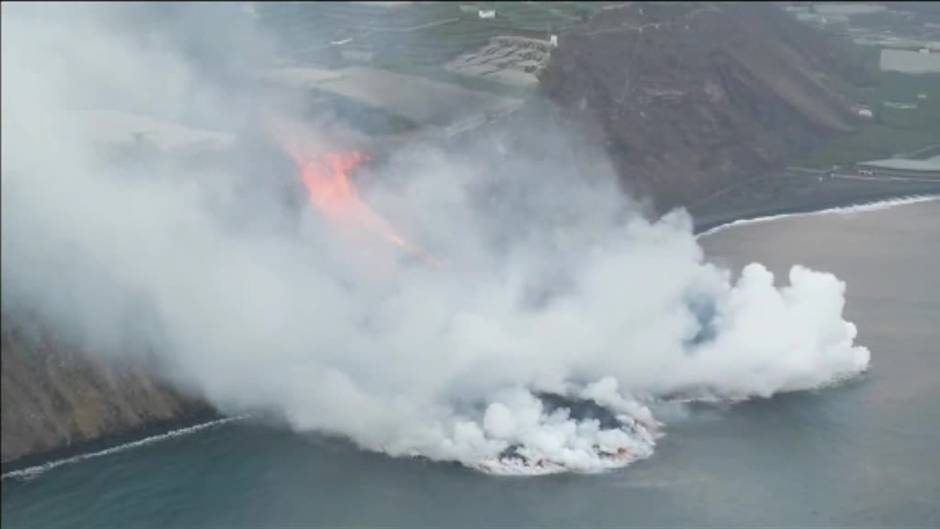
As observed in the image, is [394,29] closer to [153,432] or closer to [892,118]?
[892,118]

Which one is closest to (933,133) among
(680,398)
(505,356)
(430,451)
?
(680,398)

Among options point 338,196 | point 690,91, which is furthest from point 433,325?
point 690,91

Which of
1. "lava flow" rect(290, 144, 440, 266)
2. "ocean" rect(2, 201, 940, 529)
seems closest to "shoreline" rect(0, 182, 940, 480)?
"ocean" rect(2, 201, 940, 529)

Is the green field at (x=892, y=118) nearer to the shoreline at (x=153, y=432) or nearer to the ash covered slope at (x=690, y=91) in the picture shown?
the shoreline at (x=153, y=432)

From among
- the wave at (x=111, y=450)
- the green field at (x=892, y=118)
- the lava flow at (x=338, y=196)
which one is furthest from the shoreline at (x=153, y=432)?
the lava flow at (x=338, y=196)

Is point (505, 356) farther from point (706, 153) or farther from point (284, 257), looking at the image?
point (706, 153)

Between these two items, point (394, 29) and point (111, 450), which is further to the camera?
point (394, 29)

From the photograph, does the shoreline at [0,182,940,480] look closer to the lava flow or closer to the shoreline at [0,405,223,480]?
the shoreline at [0,405,223,480]
